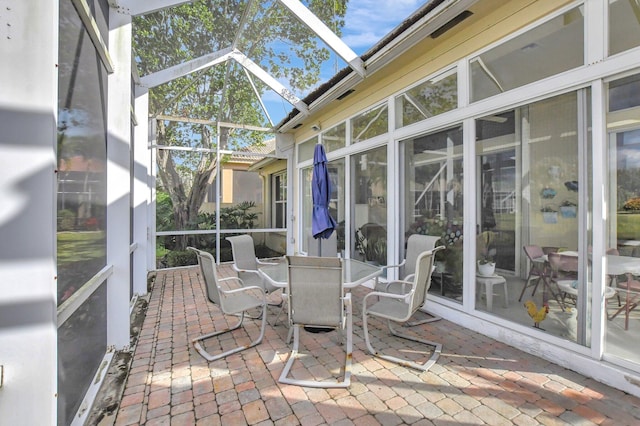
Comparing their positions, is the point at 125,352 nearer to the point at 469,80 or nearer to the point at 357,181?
the point at 357,181

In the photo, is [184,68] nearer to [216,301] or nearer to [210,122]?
[210,122]

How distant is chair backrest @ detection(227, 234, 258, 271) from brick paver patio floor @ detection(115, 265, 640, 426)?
1112 mm

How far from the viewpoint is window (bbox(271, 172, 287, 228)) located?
938cm

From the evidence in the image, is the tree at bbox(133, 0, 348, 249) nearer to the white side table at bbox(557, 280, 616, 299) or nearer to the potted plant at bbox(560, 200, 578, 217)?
the potted plant at bbox(560, 200, 578, 217)

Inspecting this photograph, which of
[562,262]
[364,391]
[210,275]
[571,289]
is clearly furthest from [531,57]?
[210,275]

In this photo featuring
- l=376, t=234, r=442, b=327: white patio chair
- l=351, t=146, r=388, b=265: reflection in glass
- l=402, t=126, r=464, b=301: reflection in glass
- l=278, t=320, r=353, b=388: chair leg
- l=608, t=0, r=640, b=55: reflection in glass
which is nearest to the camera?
l=608, t=0, r=640, b=55: reflection in glass

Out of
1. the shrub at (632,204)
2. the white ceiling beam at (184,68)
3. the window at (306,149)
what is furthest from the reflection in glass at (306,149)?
the shrub at (632,204)

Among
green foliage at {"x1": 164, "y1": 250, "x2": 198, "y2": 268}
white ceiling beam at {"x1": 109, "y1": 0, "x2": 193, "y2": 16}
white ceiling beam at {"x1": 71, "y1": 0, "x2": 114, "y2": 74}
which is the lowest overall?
green foliage at {"x1": 164, "y1": 250, "x2": 198, "y2": 268}

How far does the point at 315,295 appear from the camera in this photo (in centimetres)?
281

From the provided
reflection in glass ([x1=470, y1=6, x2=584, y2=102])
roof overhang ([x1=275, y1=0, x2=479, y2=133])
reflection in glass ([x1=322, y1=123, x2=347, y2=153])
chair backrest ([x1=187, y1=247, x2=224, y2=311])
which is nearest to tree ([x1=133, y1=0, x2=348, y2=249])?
roof overhang ([x1=275, y1=0, x2=479, y2=133])

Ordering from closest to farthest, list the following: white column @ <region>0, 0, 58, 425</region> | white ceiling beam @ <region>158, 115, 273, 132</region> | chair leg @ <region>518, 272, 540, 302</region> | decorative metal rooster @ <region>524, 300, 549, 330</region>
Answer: white column @ <region>0, 0, 58, 425</region> < decorative metal rooster @ <region>524, 300, 549, 330</region> < chair leg @ <region>518, 272, 540, 302</region> < white ceiling beam @ <region>158, 115, 273, 132</region>

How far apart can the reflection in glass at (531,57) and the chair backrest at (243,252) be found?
3.60 m

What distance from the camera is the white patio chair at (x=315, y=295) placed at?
2.72 m

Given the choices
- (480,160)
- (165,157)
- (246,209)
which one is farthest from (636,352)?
(165,157)
